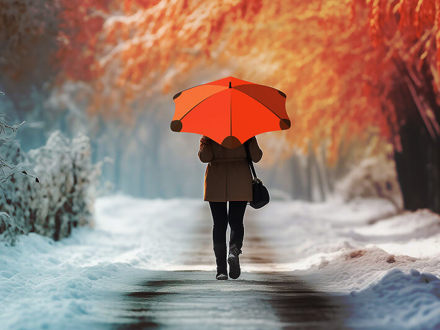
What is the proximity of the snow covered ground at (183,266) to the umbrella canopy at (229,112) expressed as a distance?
189cm

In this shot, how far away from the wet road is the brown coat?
3.23 feet

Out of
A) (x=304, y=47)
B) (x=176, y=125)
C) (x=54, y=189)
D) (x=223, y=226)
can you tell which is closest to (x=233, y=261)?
(x=223, y=226)

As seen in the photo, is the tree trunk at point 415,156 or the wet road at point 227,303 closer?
the wet road at point 227,303

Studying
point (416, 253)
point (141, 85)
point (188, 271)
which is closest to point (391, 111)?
point (416, 253)

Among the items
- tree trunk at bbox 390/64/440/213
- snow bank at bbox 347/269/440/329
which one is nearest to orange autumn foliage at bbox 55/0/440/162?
tree trunk at bbox 390/64/440/213

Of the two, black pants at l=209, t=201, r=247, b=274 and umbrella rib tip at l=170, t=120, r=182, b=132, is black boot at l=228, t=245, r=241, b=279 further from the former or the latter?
umbrella rib tip at l=170, t=120, r=182, b=132

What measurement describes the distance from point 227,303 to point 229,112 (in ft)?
7.45

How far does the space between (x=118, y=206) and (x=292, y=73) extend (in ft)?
36.7

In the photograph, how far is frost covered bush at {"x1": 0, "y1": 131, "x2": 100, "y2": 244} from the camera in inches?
402

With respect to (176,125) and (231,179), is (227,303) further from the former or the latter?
(176,125)

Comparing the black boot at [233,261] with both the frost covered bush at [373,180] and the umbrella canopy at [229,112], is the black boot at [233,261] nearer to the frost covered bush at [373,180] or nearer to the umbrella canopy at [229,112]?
the umbrella canopy at [229,112]

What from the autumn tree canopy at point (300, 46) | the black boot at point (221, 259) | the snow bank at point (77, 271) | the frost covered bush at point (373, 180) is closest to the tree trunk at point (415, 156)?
the autumn tree canopy at point (300, 46)

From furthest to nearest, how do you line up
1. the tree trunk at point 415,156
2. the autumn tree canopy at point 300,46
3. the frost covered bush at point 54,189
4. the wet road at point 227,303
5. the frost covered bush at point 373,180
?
the frost covered bush at point 373,180
the tree trunk at point 415,156
the autumn tree canopy at point 300,46
the frost covered bush at point 54,189
the wet road at point 227,303

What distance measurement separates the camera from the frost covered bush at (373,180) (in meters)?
22.8
